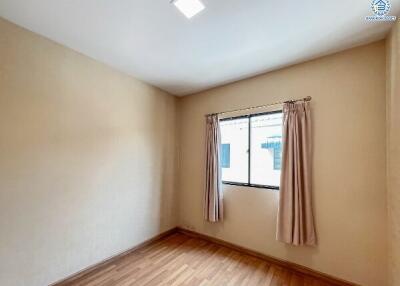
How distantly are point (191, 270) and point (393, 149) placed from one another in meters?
2.37

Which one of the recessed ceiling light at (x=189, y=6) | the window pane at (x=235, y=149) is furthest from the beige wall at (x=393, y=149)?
the recessed ceiling light at (x=189, y=6)

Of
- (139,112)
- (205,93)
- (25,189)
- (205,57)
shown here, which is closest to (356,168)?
(205,57)

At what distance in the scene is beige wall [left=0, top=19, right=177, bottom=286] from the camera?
5.46ft

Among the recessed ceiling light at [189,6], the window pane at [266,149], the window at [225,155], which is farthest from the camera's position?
the window at [225,155]

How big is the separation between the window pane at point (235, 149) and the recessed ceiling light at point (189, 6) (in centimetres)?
163

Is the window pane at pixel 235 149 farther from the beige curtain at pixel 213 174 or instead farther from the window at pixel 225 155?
the beige curtain at pixel 213 174

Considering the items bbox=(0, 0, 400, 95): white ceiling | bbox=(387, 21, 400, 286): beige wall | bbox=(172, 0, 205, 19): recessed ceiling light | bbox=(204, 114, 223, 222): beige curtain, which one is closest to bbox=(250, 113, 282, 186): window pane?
bbox=(204, 114, 223, 222): beige curtain

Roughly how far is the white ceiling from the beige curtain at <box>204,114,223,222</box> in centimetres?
94

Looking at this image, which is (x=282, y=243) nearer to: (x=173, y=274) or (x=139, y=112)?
(x=173, y=274)

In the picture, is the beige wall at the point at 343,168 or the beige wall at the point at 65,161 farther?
the beige wall at the point at 343,168

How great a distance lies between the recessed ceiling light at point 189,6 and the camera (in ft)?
4.72

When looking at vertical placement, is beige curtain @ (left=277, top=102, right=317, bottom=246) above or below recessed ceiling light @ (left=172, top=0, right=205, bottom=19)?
below

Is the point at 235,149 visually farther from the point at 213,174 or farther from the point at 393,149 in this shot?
the point at 393,149

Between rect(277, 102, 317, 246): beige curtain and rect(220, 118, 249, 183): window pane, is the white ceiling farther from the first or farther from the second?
rect(220, 118, 249, 183): window pane
